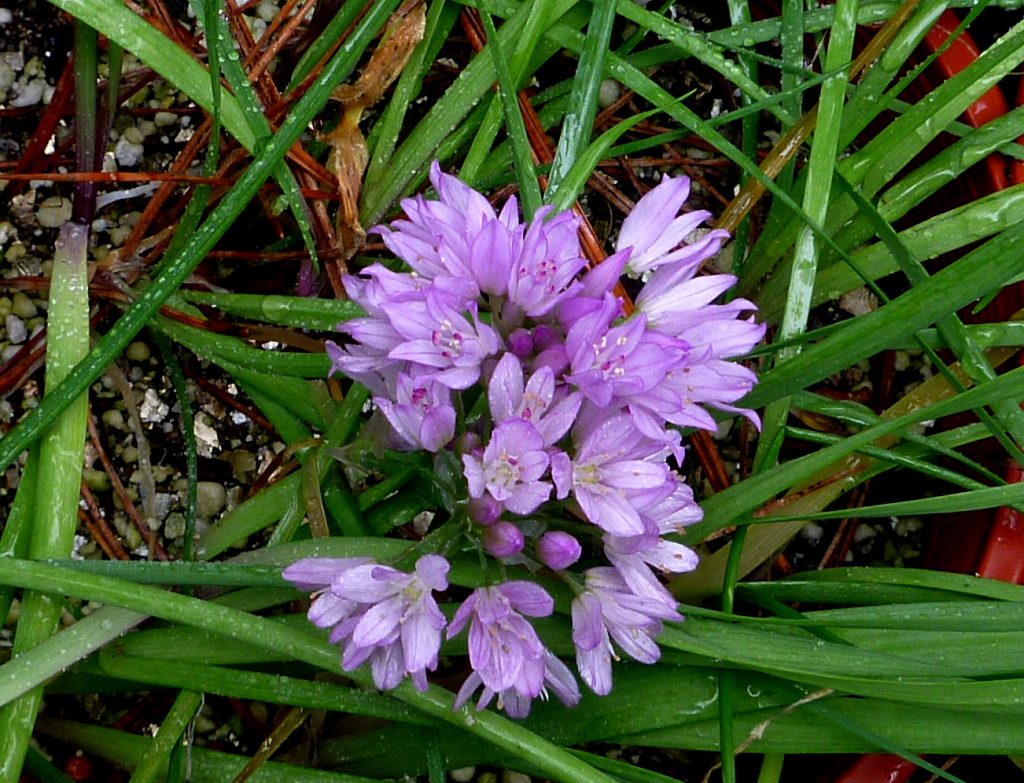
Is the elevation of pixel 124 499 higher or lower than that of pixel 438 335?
lower

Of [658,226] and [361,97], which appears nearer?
[658,226]

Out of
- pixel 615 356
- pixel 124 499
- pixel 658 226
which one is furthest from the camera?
pixel 124 499

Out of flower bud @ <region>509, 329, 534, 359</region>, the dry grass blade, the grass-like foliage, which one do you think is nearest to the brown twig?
the grass-like foliage

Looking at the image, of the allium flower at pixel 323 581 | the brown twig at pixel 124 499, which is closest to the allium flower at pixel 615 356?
the allium flower at pixel 323 581

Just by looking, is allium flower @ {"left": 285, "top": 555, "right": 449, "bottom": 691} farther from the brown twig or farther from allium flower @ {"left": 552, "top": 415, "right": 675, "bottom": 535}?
the brown twig

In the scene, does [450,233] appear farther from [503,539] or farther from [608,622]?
[608,622]

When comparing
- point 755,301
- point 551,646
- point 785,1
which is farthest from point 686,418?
point 785,1

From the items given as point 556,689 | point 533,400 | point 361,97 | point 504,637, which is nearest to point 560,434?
point 533,400

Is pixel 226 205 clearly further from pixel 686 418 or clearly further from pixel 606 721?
pixel 606 721
